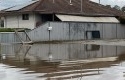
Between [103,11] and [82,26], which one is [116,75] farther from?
[103,11]

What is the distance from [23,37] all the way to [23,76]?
26916 millimetres

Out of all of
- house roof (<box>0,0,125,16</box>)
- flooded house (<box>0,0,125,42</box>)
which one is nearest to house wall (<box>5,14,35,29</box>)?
flooded house (<box>0,0,125,42</box>)

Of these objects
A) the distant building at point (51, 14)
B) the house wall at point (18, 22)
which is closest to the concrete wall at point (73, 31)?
the distant building at point (51, 14)

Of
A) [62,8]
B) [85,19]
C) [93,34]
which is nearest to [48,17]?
[62,8]

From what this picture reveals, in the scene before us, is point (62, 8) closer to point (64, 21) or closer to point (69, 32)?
point (64, 21)

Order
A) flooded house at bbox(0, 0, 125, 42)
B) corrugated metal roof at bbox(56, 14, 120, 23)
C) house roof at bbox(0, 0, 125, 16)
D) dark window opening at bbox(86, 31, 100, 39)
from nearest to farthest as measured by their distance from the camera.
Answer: flooded house at bbox(0, 0, 125, 42), house roof at bbox(0, 0, 125, 16), corrugated metal roof at bbox(56, 14, 120, 23), dark window opening at bbox(86, 31, 100, 39)

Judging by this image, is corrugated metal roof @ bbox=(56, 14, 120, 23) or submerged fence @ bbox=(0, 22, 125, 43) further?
corrugated metal roof @ bbox=(56, 14, 120, 23)

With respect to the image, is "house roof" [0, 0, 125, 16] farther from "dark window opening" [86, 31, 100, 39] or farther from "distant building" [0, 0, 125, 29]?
"dark window opening" [86, 31, 100, 39]

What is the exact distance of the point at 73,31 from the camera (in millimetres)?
45750

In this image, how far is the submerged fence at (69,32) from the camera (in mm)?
40188

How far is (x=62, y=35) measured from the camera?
44344 mm

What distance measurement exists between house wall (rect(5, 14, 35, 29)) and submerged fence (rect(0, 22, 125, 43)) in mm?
4482

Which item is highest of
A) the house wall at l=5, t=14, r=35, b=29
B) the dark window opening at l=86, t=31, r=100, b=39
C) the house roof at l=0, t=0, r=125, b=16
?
the house roof at l=0, t=0, r=125, b=16

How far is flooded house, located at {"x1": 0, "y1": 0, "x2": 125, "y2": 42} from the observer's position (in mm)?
43309
